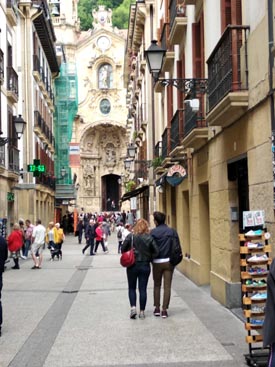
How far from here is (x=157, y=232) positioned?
9961 millimetres

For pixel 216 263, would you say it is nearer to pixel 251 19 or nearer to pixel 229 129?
pixel 229 129

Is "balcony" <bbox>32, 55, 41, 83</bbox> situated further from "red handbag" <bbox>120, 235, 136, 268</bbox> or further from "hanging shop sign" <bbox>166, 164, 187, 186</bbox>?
"red handbag" <bbox>120, 235, 136, 268</bbox>

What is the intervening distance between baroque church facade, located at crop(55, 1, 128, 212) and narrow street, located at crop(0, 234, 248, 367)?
→ 167 feet

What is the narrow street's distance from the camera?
701 centimetres

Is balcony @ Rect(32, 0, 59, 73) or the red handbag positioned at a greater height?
balcony @ Rect(32, 0, 59, 73)

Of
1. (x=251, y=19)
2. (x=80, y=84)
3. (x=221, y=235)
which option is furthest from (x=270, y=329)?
(x=80, y=84)

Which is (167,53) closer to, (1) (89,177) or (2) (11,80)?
(2) (11,80)

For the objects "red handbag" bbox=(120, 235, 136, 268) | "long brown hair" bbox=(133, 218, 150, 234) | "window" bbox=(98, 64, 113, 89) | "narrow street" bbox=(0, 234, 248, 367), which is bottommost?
"narrow street" bbox=(0, 234, 248, 367)

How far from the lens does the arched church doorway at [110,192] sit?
225 feet

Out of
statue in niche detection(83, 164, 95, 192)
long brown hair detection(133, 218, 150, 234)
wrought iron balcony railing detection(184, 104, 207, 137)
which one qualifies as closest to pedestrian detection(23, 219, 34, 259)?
wrought iron balcony railing detection(184, 104, 207, 137)

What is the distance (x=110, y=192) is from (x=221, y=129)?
5983 centimetres

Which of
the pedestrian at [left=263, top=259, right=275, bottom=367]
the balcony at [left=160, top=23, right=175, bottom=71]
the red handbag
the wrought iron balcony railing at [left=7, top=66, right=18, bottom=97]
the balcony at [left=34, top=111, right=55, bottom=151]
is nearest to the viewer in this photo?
the pedestrian at [left=263, top=259, right=275, bottom=367]

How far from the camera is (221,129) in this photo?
1062cm

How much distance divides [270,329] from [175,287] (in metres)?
10.4
